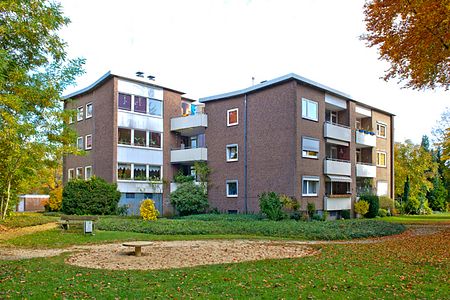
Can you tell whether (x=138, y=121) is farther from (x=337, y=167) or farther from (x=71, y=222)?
(x=337, y=167)

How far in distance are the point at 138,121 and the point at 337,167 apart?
16.2 m

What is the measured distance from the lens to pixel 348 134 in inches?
1332

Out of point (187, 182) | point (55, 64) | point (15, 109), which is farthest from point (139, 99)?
point (15, 109)

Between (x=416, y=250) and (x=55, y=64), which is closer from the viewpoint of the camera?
(x=416, y=250)

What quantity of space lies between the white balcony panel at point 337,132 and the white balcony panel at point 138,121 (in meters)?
13.8

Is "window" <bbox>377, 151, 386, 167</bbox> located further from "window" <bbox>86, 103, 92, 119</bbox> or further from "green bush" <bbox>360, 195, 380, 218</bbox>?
"window" <bbox>86, 103, 92, 119</bbox>

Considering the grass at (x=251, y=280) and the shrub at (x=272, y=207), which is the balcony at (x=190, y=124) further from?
the grass at (x=251, y=280)

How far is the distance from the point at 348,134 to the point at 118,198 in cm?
1851

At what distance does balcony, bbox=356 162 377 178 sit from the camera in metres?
35.6

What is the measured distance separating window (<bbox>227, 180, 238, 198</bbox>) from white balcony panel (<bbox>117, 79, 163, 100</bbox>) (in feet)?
32.1

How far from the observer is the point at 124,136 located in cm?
3378

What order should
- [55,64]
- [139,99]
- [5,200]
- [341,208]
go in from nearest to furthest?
[55,64] < [5,200] < [341,208] < [139,99]

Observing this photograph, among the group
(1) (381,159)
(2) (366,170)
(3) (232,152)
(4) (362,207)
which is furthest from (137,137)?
(1) (381,159)

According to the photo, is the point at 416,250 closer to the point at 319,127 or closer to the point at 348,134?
the point at 319,127
